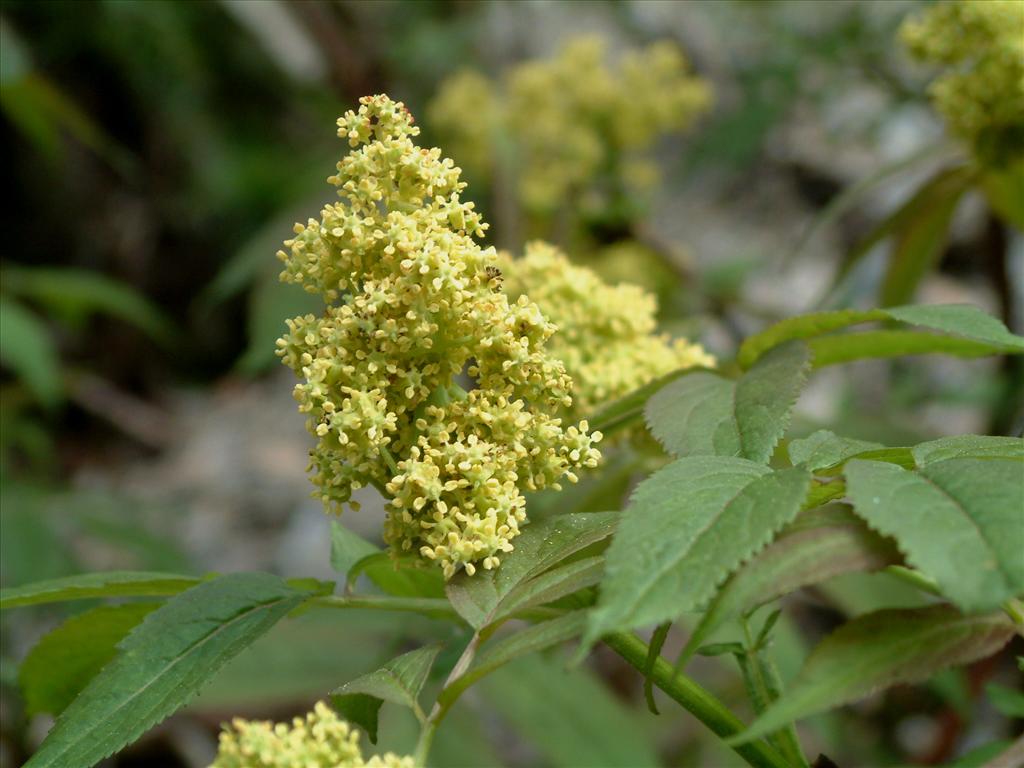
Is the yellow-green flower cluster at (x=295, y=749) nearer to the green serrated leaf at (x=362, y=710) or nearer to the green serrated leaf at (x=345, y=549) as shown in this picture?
the green serrated leaf at (x=362, y=710)

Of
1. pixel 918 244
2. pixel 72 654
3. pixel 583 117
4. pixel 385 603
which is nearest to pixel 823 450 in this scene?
pixel 385 603

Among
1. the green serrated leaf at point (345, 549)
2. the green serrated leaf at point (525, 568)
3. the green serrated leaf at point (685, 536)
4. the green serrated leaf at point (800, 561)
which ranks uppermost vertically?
the green serrated leaf at point (345, 549)

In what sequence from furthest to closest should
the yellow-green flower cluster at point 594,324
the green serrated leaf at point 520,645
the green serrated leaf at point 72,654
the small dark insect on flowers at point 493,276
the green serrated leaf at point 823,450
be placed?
the yellow-green flower cluster at point 594,324 < the green serrated leaf at point 72,654 < the small dark insect on flowers at point 493,276 < the green serrated leaf at point 823,450 < the green serrated leaf at point 520,645

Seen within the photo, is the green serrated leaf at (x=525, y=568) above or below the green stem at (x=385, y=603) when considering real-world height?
below

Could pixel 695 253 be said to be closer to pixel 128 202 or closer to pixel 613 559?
pixel 128 202

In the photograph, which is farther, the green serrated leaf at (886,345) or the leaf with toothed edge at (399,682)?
the green serrated leaf at (886,345)

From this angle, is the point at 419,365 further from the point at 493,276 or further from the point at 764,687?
the point at 764,687

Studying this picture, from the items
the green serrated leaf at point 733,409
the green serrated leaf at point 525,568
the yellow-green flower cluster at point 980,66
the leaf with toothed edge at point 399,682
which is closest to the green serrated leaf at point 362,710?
the leaf with toothed edge at point 399,682
